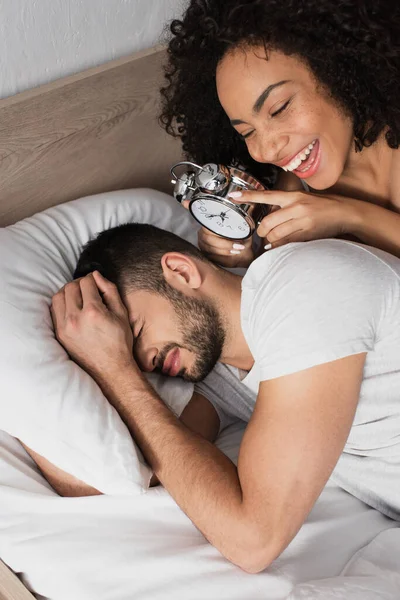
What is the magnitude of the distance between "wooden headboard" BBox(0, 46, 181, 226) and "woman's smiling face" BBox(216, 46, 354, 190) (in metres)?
0.39

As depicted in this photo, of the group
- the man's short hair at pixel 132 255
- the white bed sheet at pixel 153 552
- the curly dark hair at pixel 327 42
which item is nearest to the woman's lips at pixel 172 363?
the man's short hair at pixel 132 255

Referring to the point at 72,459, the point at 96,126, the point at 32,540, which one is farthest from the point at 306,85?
the point at 32,540

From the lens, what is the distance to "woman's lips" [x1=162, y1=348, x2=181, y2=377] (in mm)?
1277

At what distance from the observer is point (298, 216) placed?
1281mm

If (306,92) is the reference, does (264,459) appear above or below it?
below

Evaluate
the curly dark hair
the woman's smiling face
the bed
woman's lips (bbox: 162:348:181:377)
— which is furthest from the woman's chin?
the bed

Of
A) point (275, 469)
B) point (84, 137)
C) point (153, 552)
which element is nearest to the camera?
point (275, 469)

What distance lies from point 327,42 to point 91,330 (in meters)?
0.66

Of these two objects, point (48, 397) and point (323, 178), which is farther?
point (323, 178)

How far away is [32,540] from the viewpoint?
1.13 m

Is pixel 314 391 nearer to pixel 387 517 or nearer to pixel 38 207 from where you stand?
pixel 387 517

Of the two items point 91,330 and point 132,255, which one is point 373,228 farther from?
point 91,330

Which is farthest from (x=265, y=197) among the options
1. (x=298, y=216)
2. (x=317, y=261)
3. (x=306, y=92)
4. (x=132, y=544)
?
(x=132, y=544)

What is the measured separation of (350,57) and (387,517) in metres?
0.84
